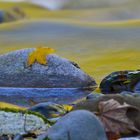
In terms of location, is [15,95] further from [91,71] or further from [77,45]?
[77,45]

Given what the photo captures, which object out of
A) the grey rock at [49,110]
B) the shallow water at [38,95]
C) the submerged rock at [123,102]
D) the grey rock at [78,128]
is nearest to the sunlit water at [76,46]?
the shallow water at [38,95]

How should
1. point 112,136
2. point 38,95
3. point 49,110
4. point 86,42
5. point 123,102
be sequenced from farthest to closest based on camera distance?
point 86,42 → point 38,95 → point 49,110 → point 123,102 → point 112,136

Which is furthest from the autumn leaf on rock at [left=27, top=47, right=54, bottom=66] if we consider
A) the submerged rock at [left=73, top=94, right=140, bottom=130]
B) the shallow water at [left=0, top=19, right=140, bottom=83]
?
the submerged rock at [left=73, top=94, right=140, bottom=130]

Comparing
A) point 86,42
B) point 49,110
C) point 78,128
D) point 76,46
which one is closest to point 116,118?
point 78,128

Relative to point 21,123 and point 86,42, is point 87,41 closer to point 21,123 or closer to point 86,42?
point 86,42

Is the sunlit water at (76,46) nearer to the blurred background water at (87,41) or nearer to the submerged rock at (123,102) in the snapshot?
the blurred background water at (87,41)

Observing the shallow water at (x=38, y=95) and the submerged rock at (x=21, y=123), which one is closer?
the submerged rock at (x=21, y=123)

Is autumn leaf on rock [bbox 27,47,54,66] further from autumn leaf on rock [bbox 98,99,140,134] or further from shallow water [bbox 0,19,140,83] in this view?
autumn leaf on rock [bbox 98,99,140,134]

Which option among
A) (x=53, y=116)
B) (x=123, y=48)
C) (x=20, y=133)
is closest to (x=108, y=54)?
(x=123, y=48)
